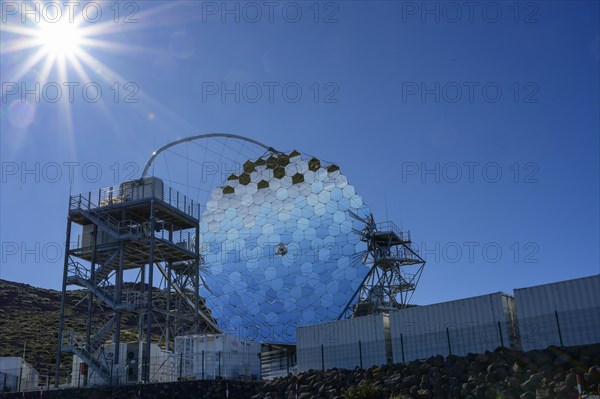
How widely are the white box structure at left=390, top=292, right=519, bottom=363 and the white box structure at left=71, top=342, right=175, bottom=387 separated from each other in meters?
14.9

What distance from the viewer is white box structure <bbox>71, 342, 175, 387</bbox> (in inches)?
1614

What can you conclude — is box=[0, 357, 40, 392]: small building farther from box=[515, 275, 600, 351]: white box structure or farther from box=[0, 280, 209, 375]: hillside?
box=[515, 275, 600, 351]: white box structure

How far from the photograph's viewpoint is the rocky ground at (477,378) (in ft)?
77.0

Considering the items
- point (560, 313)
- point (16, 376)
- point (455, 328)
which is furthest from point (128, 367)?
point (560, 313)

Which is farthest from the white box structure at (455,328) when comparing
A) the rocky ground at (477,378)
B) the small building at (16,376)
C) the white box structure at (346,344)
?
the small building at (16,376)

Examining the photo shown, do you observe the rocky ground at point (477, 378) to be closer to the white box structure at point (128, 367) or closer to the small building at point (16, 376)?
the white box structure at point (128, 367)

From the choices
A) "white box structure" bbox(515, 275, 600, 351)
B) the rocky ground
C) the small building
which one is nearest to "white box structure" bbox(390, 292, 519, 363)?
"white box structure" bbox(515, 275, 600, 351)

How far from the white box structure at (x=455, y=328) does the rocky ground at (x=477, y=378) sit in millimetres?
1697

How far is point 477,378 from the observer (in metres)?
25.9

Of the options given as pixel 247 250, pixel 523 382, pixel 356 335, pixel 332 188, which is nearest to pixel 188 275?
pixel 247 250

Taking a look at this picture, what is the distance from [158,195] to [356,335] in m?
17.2

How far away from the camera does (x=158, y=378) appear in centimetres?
4097

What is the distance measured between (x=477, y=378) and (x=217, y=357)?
17.6 m

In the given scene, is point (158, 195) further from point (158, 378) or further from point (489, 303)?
point (489, 303)
